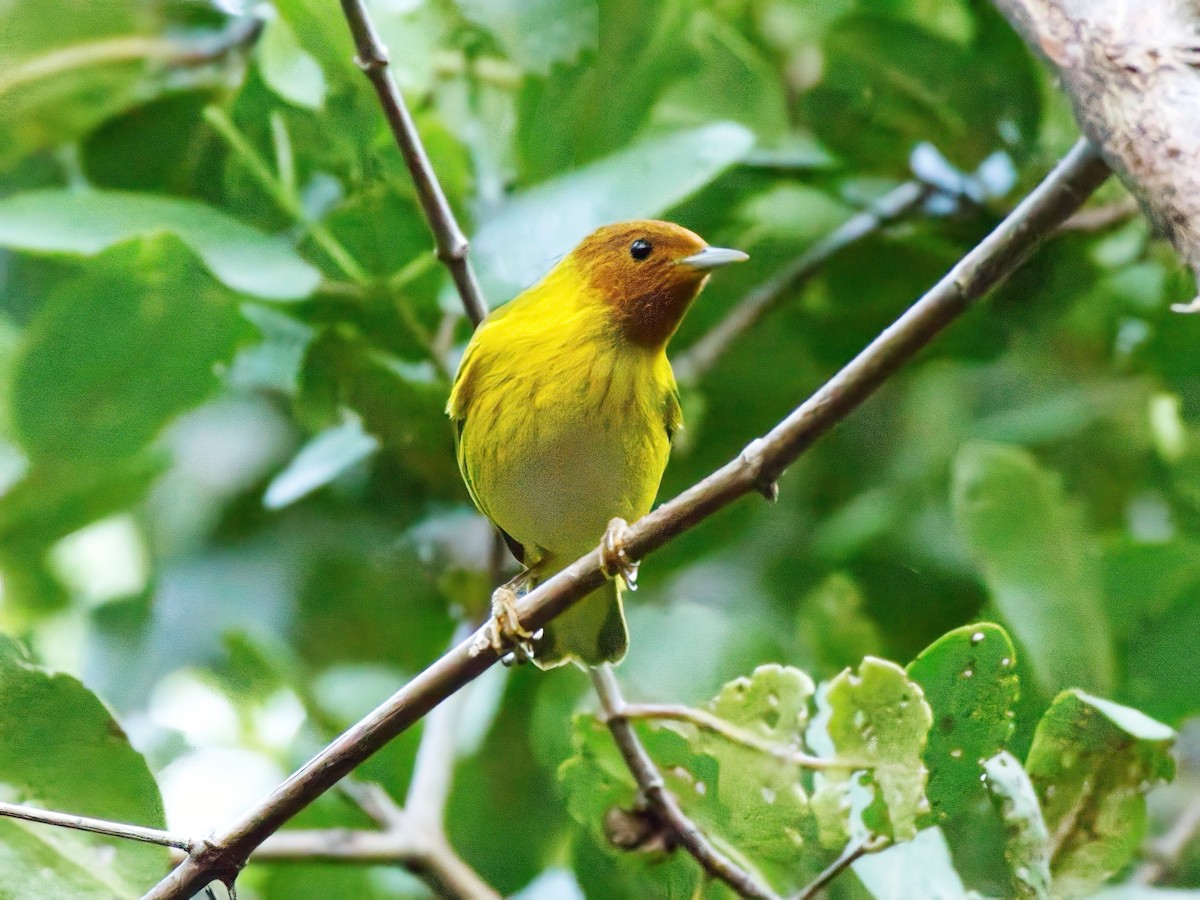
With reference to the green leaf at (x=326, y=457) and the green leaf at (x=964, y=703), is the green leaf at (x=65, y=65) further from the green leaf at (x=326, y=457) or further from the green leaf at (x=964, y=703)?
the green leaf at (x=964, y=703)

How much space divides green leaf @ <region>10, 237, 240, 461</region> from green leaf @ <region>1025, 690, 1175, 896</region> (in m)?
0.98

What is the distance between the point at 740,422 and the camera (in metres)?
1.49

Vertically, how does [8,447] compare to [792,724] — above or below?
above

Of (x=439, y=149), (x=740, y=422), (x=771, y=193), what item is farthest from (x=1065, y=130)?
(x=439, y=149)

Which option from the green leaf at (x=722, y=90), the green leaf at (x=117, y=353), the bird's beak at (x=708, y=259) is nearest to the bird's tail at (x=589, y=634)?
the bird's beak at (x=708, y=259)

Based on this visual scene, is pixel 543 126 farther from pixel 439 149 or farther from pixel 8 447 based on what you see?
pixel 8 447

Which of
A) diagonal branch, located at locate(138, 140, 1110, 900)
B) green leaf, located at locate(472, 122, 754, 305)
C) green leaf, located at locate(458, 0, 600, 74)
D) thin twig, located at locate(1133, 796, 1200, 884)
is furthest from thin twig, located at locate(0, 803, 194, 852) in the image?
green leaf, located at locate(458, 0, 600, 74)

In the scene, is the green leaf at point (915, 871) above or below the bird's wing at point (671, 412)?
below

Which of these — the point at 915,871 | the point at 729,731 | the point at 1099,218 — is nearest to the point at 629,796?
the point at 729,731

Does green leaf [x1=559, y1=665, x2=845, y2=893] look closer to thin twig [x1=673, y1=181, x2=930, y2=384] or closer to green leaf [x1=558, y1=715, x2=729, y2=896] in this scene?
green leaf [x1=558, y1=715, x2=729, y2=896]

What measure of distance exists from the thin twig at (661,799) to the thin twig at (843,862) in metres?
0.04

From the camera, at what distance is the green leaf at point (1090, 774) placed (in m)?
0.86

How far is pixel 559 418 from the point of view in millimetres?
1185

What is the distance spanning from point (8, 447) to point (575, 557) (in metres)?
0.63
